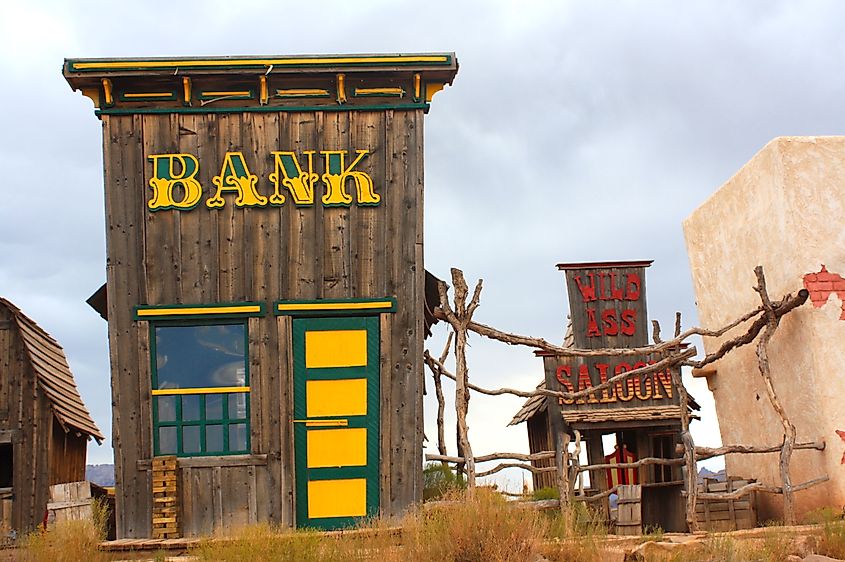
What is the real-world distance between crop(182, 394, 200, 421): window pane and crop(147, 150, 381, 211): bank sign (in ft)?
8.69

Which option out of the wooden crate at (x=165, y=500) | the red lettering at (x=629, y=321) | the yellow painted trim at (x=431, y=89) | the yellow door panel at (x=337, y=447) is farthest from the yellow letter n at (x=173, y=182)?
the red lettering at (x=629, y=321)

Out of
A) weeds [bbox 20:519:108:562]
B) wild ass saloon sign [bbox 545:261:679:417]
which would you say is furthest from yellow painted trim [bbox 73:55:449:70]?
wild ass saloon sign [bbox 545:261:679:417]

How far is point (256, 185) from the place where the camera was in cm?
1390

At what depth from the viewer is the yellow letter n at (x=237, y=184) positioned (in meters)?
13.9

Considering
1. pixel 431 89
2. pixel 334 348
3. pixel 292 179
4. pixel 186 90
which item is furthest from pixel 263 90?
pixel 334 348

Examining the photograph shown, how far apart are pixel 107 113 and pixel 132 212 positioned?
1.47m

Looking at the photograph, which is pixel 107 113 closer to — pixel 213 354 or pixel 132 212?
pixel 132 212

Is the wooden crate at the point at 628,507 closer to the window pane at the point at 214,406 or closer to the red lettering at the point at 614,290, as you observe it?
the red lettering at the point at 614,290

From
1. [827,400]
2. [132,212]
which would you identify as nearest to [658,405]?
[827,400]

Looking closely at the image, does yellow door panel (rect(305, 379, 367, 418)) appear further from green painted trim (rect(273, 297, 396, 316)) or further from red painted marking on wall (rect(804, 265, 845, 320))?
red painted marking on wall (rect(804, 265, 845, 320))

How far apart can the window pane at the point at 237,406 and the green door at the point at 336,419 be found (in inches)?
28.0

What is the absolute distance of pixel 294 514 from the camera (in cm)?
1343

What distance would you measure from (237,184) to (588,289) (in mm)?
8515

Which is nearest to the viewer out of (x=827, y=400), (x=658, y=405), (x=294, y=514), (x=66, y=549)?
(x=66, y=549)
